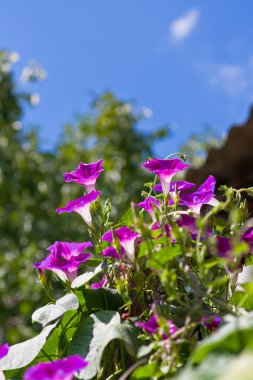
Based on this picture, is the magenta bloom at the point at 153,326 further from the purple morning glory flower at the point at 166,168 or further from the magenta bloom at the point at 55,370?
the purple morning glory flower at the point at 166,168

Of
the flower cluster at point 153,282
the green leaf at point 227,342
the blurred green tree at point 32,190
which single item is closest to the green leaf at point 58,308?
the flower cluster at point 153,282

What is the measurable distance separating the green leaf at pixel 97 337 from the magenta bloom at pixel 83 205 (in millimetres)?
179

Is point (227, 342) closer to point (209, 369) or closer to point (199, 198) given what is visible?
point (209, 369)

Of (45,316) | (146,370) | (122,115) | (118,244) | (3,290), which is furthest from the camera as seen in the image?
(122,115)

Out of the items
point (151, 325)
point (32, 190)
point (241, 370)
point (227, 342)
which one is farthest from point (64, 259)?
point (32, 190)

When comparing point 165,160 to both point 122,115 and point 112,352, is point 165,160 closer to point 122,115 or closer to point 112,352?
point 112,352

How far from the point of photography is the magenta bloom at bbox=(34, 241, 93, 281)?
38.2 inches

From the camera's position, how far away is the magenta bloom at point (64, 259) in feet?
→ 3.18

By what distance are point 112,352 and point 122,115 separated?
5.93 meters

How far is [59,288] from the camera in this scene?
6.16 meters

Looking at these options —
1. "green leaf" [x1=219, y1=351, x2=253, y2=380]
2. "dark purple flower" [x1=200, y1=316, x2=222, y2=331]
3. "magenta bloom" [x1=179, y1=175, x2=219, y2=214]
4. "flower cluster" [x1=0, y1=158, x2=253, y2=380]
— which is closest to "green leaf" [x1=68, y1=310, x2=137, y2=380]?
"flower cluster" [x1=0, y1=158, x2=253, y2=380]

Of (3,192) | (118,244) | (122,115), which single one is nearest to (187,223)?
(118,244)

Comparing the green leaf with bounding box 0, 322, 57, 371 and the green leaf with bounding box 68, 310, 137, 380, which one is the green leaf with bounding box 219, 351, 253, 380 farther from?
the green leaf with bounding box 0, 322, 57, 371

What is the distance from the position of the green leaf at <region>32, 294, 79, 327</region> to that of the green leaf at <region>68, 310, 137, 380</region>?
3cm
